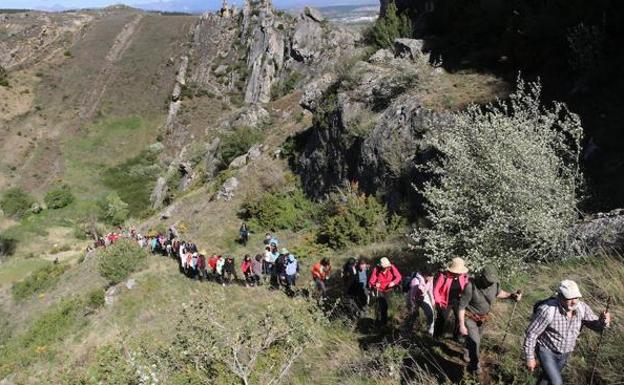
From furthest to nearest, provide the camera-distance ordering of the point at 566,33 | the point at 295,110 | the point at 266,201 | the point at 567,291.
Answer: the point at 295,110 → the point at 266,201 → the point at 566,33 → the point at 567,291

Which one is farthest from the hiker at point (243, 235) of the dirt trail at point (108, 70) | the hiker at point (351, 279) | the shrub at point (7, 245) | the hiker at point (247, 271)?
the dirt trail at point (108, 70)

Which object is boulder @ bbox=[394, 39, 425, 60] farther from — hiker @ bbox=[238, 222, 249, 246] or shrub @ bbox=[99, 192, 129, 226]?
shrub @ bbox=[99, 192, 129, 226]

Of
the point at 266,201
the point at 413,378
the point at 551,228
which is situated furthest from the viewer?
the point at 266,201

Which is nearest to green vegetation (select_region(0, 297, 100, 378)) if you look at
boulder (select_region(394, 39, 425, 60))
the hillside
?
the hillside

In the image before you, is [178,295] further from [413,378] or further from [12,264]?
[12,264]

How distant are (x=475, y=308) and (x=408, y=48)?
18.9 metres

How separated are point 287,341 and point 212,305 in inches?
44.2

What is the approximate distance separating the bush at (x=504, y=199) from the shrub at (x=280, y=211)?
15.2 meters

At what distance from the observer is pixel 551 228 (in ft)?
31.7

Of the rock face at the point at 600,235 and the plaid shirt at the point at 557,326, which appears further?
the rock face at the point at 600,235

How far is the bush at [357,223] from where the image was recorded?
1973 cm

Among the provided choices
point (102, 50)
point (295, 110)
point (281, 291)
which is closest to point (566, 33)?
point (281, 291)

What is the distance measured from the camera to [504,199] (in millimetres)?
10109

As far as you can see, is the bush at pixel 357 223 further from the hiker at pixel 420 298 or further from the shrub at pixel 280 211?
the hiker at pixel 420 298
